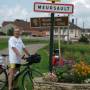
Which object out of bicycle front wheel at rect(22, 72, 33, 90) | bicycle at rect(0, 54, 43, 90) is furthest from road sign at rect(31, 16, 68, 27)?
bicycle front wheel at rect(22, 72, 33, 90)

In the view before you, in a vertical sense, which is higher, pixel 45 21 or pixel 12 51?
pixel 45 21

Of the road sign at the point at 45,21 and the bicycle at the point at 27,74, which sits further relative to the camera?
the road sign at the point at 45,21

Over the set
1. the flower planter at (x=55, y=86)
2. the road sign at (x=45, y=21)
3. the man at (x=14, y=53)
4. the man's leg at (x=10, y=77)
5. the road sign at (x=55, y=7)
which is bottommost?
the flower planter at (x=55, y=86)

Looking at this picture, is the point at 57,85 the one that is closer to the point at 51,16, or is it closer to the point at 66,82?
the point at 66,82

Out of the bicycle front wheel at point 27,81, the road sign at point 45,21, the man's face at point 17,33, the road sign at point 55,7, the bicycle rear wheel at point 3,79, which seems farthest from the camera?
the road sign at point 45,21

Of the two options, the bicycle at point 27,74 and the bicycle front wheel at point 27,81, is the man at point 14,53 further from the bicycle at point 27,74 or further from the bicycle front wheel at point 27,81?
the bicycle front wheel at point 27,81

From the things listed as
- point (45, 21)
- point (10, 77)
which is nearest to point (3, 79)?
point (10, 77)

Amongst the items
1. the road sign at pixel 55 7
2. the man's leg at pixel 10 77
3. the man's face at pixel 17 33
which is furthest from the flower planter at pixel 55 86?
the road sign at pixel 55 7

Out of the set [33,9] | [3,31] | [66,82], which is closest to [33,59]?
[66,82]

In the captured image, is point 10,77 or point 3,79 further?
point 3,79

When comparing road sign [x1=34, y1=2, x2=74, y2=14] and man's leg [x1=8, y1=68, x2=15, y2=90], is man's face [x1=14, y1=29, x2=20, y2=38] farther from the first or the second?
road sign [x1=34, y1=2, x2=74, y2=14]

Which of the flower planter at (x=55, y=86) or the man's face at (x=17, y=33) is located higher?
the man's face at (x=17, y=33)

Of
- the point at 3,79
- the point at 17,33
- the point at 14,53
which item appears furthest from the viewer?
the point at 3,79

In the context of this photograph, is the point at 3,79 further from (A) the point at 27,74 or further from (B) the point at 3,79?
(A) the point at 27,74
